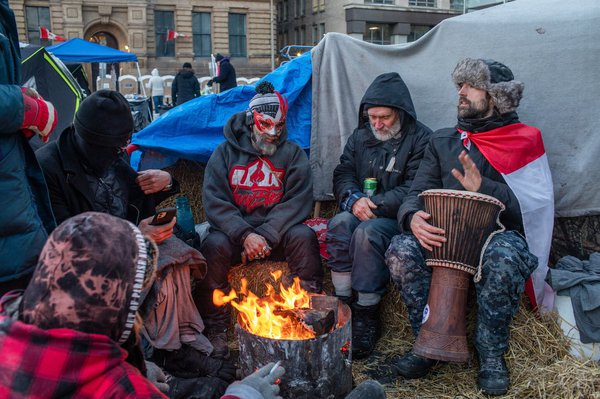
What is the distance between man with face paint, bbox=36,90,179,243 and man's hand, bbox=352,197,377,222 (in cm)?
137

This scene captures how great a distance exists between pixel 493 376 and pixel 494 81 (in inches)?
76.7

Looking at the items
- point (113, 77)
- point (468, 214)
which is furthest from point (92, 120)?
point (113, 77)

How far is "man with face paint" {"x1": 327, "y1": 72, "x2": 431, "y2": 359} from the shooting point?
151 inches

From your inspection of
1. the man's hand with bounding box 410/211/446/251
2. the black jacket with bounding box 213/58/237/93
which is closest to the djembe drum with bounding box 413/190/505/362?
the man's hand with bounding box 410/211/446/251

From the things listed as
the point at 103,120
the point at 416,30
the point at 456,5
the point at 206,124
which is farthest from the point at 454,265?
the point at 456,5

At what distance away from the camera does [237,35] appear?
38.5 meters

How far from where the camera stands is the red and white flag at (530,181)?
3.60m

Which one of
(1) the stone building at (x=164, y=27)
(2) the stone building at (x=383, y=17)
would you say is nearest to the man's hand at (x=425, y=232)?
(1) the stone building at (x=164, y=27)

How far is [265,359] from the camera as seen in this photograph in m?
2.99

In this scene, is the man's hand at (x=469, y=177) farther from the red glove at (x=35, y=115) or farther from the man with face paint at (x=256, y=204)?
the red glove at (x=35, y=115)

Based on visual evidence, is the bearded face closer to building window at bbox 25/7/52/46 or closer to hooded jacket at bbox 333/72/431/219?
hooded jacket at bbox 333/72/431/219

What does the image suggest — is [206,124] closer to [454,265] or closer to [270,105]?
[270,105]

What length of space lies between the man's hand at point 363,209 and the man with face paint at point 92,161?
1370 mm

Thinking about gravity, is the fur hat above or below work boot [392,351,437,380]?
above
